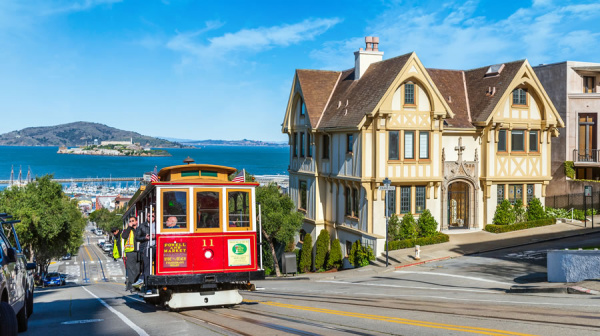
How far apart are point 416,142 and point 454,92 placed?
6.56m

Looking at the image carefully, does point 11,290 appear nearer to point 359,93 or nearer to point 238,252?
point 238,252

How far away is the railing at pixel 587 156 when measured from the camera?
126 ft

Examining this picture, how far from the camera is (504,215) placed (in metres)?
34.2

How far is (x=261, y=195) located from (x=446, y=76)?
14.4m

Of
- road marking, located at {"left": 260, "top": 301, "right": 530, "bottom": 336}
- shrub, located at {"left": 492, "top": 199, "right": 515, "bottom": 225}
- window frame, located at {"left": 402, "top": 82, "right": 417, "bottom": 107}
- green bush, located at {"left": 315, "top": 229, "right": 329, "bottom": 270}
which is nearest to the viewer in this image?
road marking, located at {"left": 260, "top": 301, "right": 530, "bottom": 336}

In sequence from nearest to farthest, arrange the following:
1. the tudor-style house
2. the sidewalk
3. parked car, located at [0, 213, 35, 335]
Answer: parked car, located at [0, 213, 35, 335] → the sidewalk → the tudor-style house

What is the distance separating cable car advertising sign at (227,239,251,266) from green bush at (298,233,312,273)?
22393mm

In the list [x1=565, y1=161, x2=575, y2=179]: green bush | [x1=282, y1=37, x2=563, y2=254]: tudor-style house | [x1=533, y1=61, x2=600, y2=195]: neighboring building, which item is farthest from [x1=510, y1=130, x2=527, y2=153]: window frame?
[x1=565, y1=161, x2=575, y2=179]: green bush

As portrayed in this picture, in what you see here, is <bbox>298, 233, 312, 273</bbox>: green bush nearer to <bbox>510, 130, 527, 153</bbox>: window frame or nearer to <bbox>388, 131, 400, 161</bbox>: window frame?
<bbox>388, 131, 400, 161</bbox>: window frame

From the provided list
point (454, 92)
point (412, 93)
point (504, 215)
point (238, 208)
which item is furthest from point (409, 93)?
point (238, 208)

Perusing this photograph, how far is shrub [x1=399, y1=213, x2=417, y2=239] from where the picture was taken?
104ft

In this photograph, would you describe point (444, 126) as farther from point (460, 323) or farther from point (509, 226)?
point (460, 323)

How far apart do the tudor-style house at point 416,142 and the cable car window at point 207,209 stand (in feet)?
57.5

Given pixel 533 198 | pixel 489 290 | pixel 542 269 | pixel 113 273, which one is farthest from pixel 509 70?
pixel 113 273
